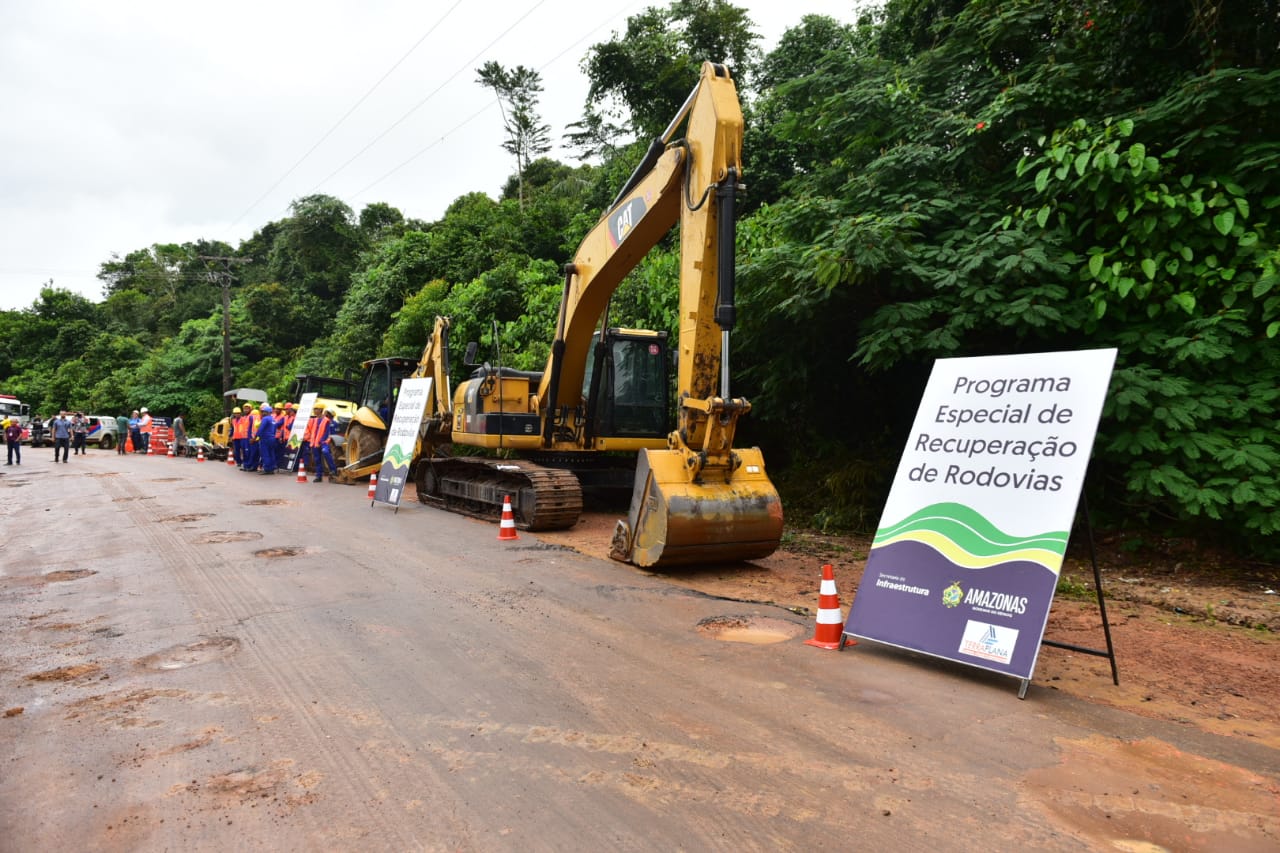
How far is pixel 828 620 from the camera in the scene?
5.00 meters

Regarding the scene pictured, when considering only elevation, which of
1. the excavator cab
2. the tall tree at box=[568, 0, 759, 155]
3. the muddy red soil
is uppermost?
the tall tree at box=[568, 0, 759, 155]

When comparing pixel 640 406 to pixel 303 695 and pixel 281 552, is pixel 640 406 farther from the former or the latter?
pixel 303 695

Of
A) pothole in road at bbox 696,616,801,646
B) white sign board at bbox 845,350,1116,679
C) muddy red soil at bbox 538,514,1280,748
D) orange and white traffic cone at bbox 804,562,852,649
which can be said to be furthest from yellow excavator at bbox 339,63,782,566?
white sign board at bbox 845,350,1116,679

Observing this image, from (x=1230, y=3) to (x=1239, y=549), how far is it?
511 centimetres

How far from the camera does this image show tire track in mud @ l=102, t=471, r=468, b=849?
2852 mm

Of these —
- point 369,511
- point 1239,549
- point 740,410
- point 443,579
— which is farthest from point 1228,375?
point 369,511

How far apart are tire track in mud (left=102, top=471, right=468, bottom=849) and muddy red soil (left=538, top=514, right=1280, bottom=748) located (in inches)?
129

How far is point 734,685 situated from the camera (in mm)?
4266

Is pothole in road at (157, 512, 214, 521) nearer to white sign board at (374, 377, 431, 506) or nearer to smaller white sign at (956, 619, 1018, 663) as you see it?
white sign board at (374, 377, 431, 506)

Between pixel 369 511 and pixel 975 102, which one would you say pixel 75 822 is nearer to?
pixel 369 511

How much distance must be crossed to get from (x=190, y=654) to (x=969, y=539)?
193 inches

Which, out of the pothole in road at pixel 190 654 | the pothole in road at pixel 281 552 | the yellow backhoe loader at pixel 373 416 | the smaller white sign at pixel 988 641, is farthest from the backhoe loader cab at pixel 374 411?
the smaller white sign at pixel 988 641

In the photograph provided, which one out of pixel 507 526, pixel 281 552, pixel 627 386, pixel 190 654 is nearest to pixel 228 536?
pixel 281 552

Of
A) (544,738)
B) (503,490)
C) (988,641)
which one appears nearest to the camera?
(544,738)
